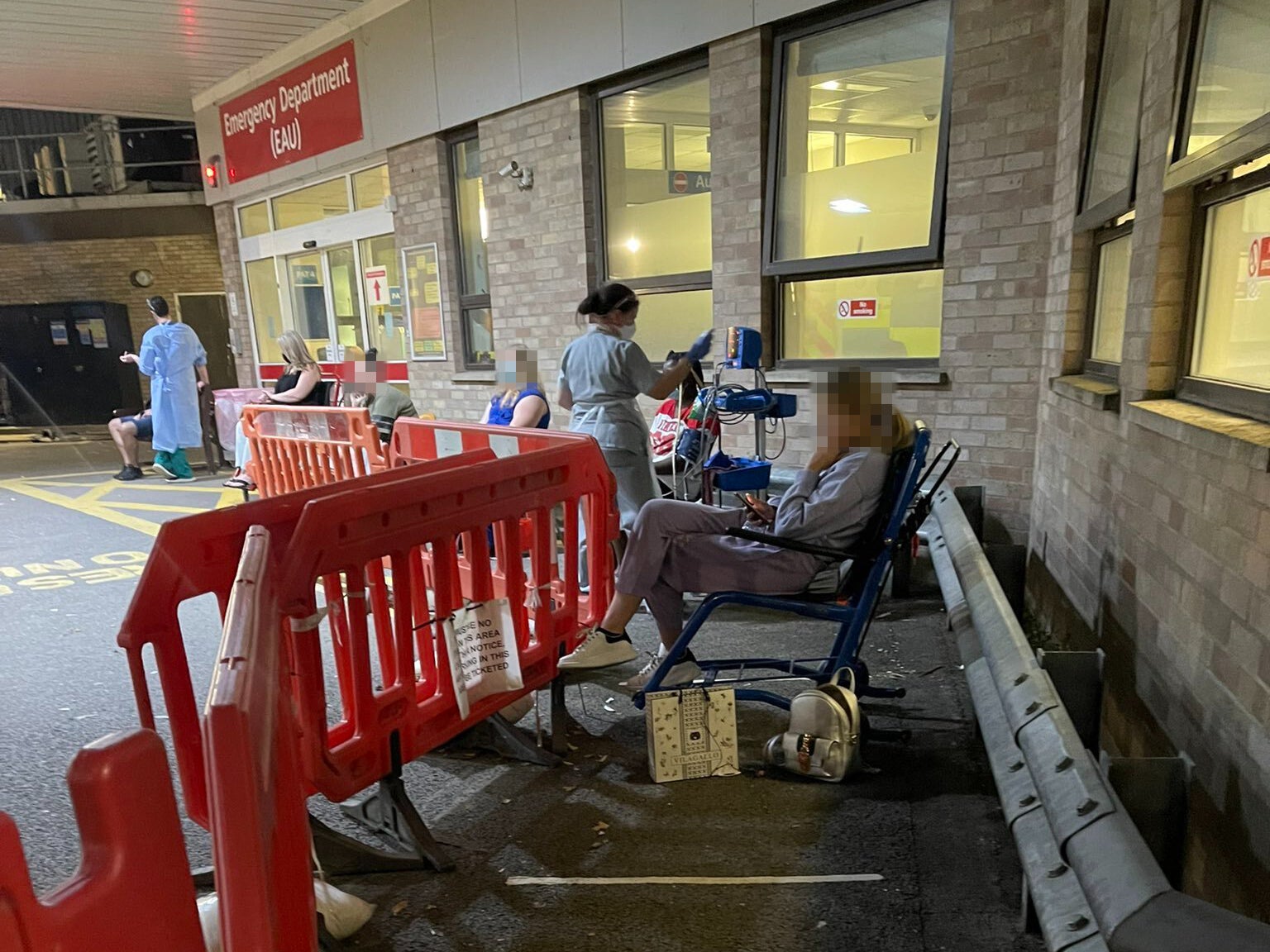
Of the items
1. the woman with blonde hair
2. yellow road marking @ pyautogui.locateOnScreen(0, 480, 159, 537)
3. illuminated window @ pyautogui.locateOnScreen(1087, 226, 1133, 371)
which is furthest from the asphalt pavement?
yellow road marking @ pyautogui.locateOnScreen(0, 480, 159, 537)

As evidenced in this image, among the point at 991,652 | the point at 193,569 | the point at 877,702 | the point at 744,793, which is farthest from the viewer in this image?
the point at 877,702

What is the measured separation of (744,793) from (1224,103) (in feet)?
9.07

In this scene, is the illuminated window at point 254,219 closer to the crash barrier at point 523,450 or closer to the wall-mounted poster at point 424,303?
the wall-mounted poster at point 424,303

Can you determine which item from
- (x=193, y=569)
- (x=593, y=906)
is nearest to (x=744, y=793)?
(x=593, y=906)

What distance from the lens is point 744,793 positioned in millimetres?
2844

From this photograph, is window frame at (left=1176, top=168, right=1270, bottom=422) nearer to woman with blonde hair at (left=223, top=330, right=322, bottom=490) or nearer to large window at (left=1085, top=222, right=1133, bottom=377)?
large window at (left=1085, top=222, right=1133, bottom=377)

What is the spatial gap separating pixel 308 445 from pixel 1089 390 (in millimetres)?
4715

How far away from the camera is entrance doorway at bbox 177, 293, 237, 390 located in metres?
15.8

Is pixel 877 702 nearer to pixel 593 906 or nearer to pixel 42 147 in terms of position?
pixel 593 906

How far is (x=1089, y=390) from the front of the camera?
11.8 feet

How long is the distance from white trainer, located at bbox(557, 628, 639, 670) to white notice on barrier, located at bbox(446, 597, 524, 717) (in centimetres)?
44

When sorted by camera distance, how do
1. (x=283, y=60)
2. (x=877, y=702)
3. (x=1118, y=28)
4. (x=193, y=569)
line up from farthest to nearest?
(x=283, y=60), (x=1118, y=28), (x=877, y=702), (x=193, y=569)

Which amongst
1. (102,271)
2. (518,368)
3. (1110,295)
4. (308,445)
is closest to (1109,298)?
(1110,295)

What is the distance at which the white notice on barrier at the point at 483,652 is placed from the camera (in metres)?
2.64
